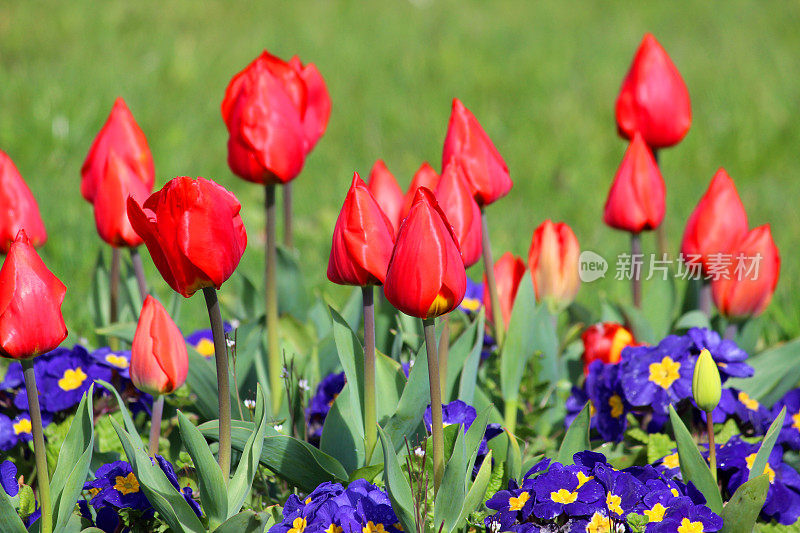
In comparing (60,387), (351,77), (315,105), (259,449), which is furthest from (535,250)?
(351,77)

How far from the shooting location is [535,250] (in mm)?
1932

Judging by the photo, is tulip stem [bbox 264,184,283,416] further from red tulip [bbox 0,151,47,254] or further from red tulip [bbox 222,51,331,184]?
red tulip [bbox 0,151,47,254]

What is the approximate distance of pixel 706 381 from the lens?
1.32 metres

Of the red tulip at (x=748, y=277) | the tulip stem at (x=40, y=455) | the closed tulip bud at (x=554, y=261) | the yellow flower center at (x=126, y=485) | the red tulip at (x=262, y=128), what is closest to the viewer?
the tulip stem at (x=40, y=455)

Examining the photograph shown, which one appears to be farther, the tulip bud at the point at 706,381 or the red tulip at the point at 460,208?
the red tulip at the point at 460,208

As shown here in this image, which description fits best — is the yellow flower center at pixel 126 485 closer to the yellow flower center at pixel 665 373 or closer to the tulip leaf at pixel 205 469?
the tulip leaf at pixel 205 469

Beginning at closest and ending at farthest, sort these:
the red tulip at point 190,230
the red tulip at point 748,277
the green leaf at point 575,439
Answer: the red tulip at point 190,230, the green leaf at point 575,439, the red tulip at point 748,277

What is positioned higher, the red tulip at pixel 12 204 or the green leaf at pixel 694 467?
the red tulip at pixel 12 204

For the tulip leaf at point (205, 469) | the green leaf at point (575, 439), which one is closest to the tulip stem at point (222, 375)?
the tulip leaf at point (205, 469)

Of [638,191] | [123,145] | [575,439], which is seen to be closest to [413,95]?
[638,191]

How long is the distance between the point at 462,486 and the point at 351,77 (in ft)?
12.8

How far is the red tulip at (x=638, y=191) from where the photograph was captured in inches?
71.6

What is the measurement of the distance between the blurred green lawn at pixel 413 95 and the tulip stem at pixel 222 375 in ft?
5.22

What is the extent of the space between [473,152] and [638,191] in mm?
426
